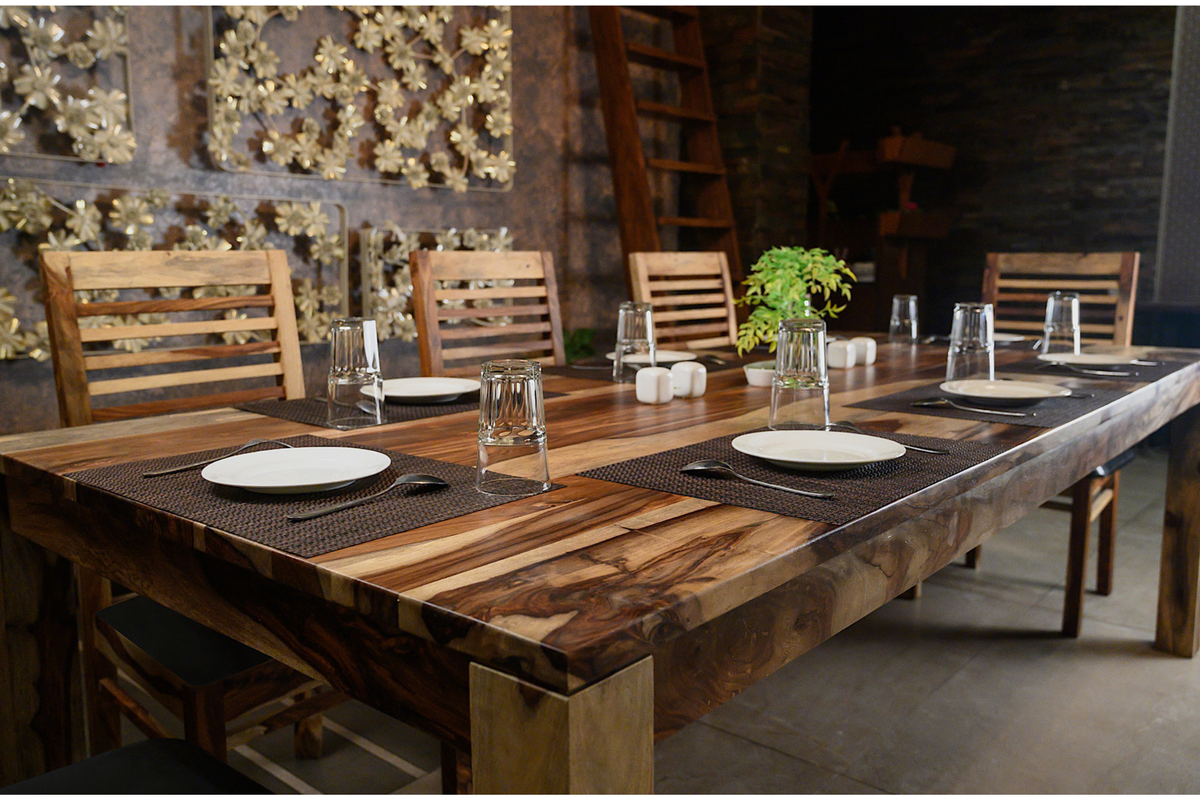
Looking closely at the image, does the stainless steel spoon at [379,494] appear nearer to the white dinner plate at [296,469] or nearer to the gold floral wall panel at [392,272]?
the white dinner plate at [296,469]

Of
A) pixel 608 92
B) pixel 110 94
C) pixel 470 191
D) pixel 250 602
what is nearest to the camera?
pixel 250 602

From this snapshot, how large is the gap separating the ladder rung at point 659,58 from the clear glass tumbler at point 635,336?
8.76 feet

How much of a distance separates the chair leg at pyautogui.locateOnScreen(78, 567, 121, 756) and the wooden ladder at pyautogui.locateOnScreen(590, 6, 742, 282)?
2840 mm

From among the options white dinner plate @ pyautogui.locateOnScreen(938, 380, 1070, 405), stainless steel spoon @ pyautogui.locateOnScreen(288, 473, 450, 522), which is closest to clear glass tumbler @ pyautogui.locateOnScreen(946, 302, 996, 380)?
white dinner plate @ pyautogui.locateOnScreen(938, 380, 1070, 405)

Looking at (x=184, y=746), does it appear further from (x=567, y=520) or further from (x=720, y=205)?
(x=720, y=205)

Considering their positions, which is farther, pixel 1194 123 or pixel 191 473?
pixel 1194 123

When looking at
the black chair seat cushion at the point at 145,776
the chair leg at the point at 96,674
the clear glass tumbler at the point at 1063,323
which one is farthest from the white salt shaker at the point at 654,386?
the clear glass tumbler at the point at 1063,323

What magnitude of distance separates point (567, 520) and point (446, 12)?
3.23m

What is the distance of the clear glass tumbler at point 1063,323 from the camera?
2043mm

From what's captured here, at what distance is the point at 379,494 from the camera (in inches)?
35.3

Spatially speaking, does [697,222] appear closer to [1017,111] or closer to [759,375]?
[759,375]

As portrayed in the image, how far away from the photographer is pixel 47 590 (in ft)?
3.79

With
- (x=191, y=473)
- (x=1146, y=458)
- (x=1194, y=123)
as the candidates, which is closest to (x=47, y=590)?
(x=191, y=473)

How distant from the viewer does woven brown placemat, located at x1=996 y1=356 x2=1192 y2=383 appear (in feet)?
5.85
